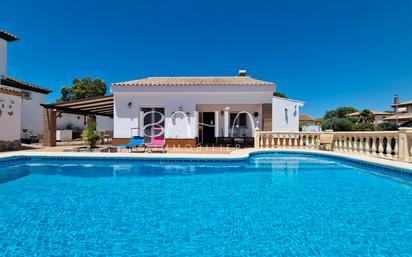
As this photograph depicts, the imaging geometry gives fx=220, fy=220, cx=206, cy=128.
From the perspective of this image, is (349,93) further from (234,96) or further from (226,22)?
(234,96)

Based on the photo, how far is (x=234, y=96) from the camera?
1958cm

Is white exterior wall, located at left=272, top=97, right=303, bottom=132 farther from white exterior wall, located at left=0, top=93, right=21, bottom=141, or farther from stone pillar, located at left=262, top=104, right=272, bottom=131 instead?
white exterior wall, located at left=0, top=93, right=21, bottom=141

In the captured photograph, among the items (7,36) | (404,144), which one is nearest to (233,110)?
(404,144)

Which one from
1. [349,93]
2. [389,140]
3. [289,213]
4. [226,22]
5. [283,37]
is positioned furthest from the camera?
[349,93]

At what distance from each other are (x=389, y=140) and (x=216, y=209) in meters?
11.5

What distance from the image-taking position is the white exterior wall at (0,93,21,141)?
55.8ft

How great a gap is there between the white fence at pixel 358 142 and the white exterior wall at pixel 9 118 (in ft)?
65.4

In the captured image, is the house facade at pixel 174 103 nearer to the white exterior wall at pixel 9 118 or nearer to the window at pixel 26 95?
the white exterior wall at pixel 9 118

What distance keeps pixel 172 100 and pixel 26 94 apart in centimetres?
2289

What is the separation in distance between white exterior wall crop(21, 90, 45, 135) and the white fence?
94.8ft

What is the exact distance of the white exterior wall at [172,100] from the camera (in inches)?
750

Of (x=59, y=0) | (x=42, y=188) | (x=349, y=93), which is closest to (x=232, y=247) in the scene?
(x=42, y=188)

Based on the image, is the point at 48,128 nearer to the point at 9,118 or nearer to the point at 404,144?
the point at 9,118

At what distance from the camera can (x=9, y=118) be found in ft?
57.9
